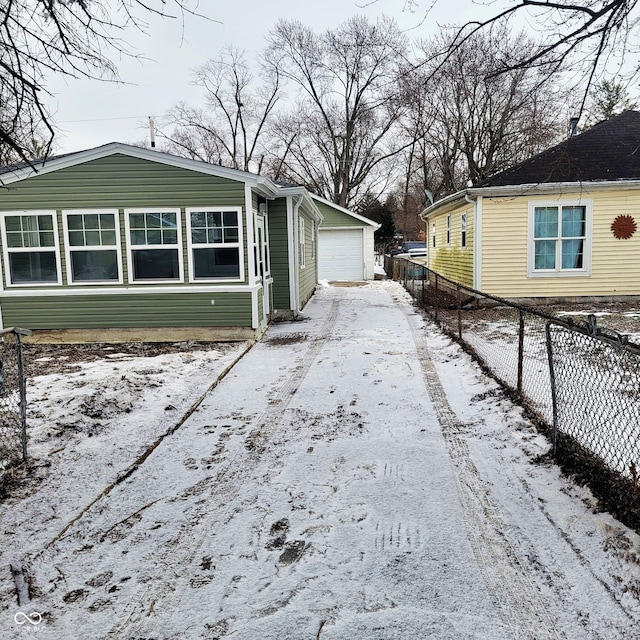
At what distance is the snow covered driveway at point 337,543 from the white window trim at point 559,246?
9140 millimetres

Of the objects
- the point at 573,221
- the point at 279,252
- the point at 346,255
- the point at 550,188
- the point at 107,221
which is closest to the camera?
the point at 107,221

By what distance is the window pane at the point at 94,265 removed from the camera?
9664 millimetres

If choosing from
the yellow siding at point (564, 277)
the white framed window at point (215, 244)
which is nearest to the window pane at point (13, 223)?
the white framed window at point (215, 244)

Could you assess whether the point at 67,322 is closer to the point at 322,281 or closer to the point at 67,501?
the point at 67,501

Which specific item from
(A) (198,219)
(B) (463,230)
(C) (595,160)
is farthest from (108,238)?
(C) (595,160)

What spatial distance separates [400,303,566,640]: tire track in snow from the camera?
235 centimetres

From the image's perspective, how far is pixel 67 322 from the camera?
9.88m

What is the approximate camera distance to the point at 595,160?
44.3 feet

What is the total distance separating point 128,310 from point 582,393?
7.67 m

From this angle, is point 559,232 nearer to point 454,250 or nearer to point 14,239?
point 454,250

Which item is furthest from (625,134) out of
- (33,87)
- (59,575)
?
(59,575)

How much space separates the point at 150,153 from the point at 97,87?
16.9ft

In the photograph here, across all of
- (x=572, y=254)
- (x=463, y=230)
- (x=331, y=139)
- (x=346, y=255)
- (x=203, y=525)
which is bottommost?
(x=203, y=525)

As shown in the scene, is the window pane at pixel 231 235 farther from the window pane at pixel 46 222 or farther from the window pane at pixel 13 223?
the window pane at pixel 13 223
